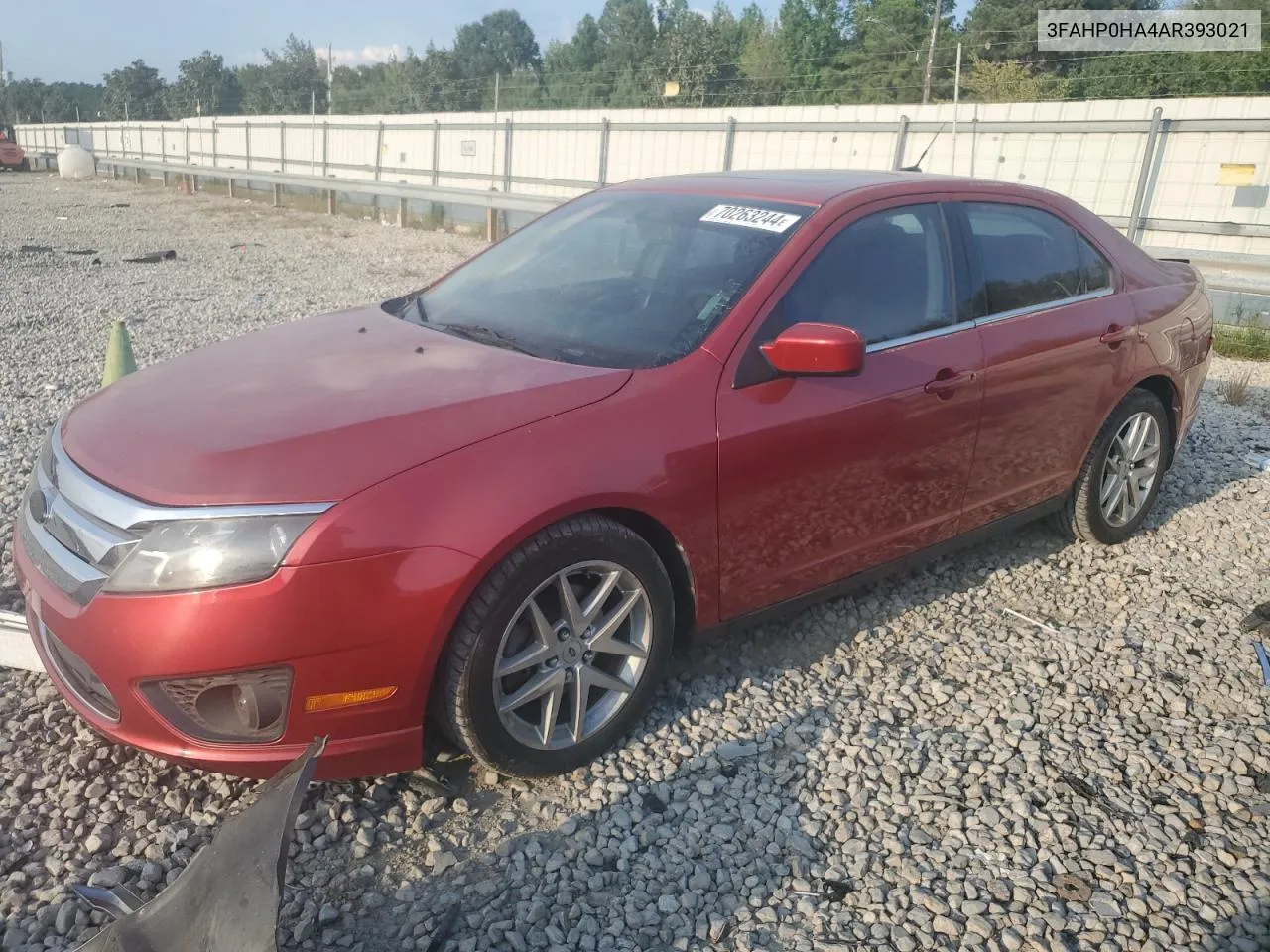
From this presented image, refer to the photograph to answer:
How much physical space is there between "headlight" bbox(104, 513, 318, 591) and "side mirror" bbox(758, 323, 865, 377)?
4.89ft

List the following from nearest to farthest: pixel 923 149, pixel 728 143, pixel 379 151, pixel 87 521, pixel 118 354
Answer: pixel 87 521 < pixel 118 354 < pixel 923 149 < pixel 728 143 < pixel 379 151

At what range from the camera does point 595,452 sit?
8.93 feet

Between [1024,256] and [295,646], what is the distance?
10.6 feet

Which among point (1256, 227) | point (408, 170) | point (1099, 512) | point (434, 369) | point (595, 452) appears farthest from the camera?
point (408, 170)

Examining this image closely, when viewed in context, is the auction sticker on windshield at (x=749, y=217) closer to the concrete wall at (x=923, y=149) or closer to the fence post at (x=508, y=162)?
the concrete wall at (x=923, y=149)

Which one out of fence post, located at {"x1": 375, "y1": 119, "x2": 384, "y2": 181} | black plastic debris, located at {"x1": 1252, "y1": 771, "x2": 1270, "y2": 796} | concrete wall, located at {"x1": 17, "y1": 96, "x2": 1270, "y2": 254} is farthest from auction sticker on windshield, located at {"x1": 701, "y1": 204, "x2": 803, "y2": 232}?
fence post, located at {"x1": 375, "y1": 119, "x2": 384, "y2": 181}

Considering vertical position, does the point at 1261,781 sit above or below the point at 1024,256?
below

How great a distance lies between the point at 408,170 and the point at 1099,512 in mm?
21087

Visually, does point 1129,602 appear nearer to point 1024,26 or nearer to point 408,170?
point 408,170

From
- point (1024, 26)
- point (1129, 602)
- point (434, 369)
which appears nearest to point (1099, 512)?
point (1129, 602)

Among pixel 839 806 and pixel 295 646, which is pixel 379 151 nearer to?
pixel 295 646

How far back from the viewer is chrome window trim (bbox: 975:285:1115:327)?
3805 millimetres

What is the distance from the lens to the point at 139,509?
2381 millimetres

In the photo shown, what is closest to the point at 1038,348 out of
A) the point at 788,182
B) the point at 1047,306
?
the point at 1047,306
